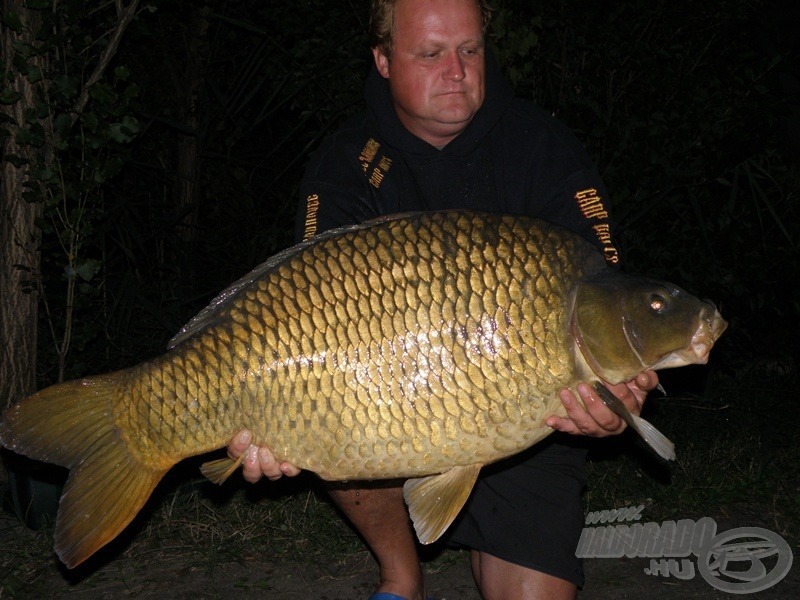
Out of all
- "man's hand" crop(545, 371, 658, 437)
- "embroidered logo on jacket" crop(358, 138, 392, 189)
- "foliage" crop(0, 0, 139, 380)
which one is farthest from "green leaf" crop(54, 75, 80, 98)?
"man's hand" crop(545, 371, 658, 437)

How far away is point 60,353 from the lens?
2873 millimetres

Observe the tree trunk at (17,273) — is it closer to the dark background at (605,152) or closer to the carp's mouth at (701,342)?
the dark background at (605,152)

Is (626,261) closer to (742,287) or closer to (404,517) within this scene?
(742,287)

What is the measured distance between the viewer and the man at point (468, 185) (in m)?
2.21

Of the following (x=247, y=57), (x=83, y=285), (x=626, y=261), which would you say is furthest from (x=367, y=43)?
(x=83, y=285)

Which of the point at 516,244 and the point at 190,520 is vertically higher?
the point at 516,244

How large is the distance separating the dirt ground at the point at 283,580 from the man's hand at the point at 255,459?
68 cm

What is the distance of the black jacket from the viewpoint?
2316 millimetres

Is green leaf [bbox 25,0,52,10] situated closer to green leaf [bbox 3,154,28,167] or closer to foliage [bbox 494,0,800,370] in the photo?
green leaf [bbox 3,154,28,167]

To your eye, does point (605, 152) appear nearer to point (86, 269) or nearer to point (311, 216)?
point (311, 216)

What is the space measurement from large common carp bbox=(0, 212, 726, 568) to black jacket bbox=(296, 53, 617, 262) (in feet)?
1.73

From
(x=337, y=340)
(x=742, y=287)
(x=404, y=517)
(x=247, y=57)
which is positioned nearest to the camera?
(x=337, y=340)

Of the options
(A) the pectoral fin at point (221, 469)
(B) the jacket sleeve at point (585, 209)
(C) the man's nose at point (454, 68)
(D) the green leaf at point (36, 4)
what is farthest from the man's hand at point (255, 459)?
(D) the green leaf at point (36, 4)

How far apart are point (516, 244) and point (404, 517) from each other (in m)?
0.97
